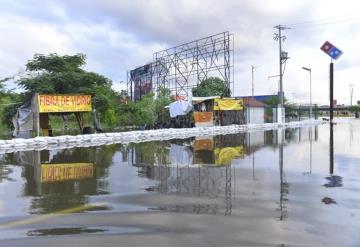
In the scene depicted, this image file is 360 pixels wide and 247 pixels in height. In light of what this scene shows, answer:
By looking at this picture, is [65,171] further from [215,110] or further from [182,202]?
[215,110]

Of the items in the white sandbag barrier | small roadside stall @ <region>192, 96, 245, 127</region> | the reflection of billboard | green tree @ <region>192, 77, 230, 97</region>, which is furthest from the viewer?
the reflection of billboard

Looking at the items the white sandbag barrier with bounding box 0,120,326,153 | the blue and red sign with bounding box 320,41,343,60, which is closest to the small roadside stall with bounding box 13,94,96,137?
the white sandbag barrier with bounding box 0,120,326,153

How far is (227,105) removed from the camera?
4062 cm

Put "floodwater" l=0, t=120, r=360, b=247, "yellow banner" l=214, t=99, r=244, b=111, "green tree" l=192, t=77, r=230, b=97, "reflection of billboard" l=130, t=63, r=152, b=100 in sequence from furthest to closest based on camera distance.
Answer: "reflection of billboard" l=130, t=63, r=152, b=100, "green tree" l=192, t=77, r=230, b=97, "yellow banner" l=214, t=99, r=244, b=111, "floodwater" l=0, t=120, r=360, b=247

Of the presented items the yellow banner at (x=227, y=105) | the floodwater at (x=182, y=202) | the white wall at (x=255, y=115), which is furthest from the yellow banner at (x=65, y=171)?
the white wall at (x=255, y=115)

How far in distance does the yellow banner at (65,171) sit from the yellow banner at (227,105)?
84.9 ft

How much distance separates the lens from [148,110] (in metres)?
43.7

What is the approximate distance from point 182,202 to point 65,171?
230 inches

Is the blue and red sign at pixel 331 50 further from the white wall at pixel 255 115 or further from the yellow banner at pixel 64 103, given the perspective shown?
the yellow banner at pixel 64 103

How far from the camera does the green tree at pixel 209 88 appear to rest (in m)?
62.2

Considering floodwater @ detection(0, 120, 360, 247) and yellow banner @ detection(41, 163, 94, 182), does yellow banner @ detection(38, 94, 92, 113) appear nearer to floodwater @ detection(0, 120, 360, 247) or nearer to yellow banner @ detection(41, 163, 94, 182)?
floodwater @ detection(0, 120, 360, 247)

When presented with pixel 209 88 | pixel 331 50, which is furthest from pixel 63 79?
pixel 331 50

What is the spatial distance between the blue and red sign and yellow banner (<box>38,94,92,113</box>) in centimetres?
4123

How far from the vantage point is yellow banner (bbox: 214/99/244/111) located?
130 feet
